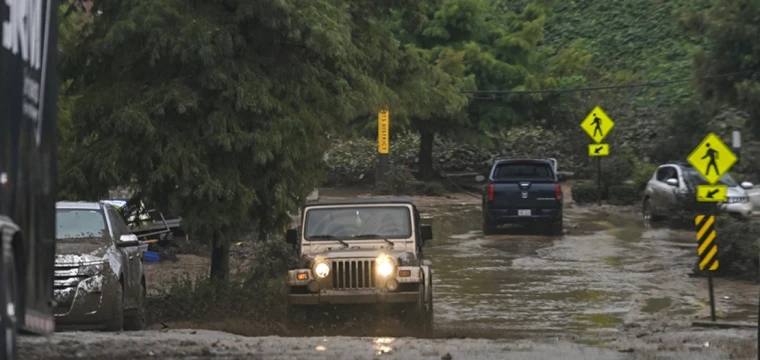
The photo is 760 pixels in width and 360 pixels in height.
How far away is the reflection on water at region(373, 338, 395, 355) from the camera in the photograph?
404 inches

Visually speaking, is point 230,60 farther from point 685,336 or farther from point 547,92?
point 547,92

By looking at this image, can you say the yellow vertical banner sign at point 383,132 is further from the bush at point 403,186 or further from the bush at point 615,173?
the bush at point 615,173

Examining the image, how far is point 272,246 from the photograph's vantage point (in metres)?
20.2

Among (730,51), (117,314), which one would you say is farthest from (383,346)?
(730,51)

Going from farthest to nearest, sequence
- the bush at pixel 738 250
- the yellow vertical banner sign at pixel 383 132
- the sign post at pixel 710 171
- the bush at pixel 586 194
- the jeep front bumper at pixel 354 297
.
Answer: the yellow vertical banner sign at pixel 383 132 → the bush at pixel 586 194 → the bush at pixel 738 250 → the sign post at pixel 710 171 → the jeep front bumper at pixel 354 297

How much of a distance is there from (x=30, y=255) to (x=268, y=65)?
968 cm

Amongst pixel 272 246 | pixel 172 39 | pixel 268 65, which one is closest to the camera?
pixel 172 39

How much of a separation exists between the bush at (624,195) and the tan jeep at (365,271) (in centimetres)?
2536

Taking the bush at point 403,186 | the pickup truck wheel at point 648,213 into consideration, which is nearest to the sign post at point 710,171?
the pickup truck wheel at point 648,213

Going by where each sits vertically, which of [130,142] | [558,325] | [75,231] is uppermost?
[130,142]

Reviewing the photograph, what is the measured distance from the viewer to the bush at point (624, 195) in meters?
38.4

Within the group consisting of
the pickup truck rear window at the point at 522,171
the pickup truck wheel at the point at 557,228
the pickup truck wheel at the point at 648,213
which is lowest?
the pickup truck wheel at the point at 557,228

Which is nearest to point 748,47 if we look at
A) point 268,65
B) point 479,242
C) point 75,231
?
point 479,242

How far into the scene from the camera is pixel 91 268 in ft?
41.8
